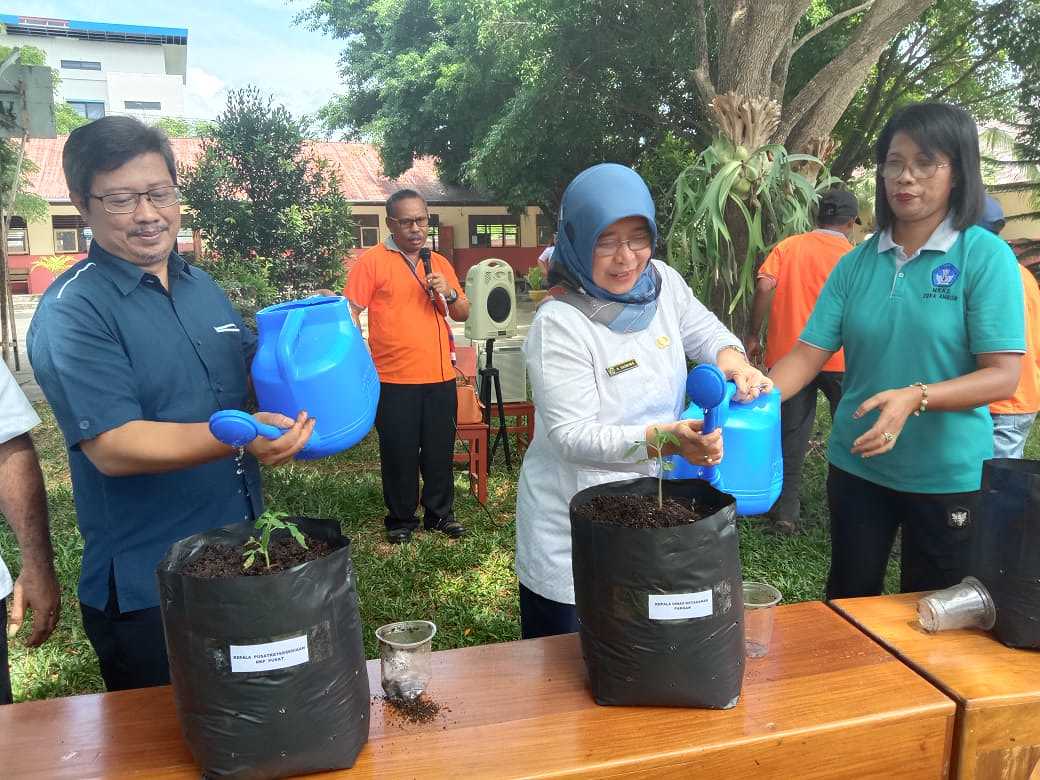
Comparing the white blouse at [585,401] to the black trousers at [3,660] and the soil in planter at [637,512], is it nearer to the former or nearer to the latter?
the soil in planter at [637,512]

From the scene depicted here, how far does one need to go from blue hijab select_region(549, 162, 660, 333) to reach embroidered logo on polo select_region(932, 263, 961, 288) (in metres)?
0.61

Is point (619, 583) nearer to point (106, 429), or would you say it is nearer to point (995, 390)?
point (106, 429)

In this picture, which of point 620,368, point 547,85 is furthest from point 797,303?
point 547,85

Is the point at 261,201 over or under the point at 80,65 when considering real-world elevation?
under

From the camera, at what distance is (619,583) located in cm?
97

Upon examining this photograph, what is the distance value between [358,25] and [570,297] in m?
20.1

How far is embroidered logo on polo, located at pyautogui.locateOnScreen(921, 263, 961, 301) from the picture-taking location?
155cm

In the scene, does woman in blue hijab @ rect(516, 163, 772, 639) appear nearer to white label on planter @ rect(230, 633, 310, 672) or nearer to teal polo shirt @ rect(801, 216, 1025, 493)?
teal polo shirt @ rect(801, 216, 1025, 493)

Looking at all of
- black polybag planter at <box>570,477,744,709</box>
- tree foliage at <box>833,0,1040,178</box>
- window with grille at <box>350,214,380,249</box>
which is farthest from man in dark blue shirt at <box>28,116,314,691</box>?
window with grille at <box>350,214,380,249</box>

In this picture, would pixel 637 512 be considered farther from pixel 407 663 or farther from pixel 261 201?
pixel 261 201

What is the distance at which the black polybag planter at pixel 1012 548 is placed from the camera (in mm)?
1146

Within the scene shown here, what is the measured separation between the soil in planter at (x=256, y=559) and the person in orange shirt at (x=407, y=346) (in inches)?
→ 104

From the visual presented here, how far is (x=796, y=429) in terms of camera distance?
3.56m

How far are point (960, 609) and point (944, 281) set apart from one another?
0.70 meters
